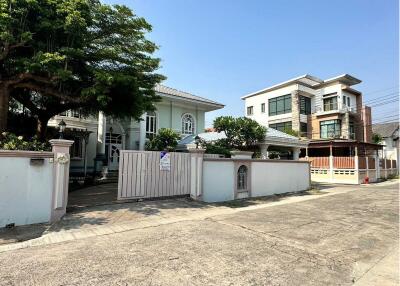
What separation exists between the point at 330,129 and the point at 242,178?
76.8 ft

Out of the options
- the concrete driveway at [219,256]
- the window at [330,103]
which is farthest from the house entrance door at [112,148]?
the window at [330,103]

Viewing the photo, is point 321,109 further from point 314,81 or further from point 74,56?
point 74,56

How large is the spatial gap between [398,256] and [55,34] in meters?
11.4

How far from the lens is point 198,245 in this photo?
5.59 m

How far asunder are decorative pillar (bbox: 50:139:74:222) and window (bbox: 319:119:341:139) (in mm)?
30181

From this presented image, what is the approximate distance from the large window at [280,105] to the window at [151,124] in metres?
19.1

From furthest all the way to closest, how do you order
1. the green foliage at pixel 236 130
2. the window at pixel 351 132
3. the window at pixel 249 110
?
the window at pixel 249 110 → the window at pixel 351 132 → the green foliage at pixel 236 130

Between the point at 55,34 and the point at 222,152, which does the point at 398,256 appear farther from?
the point at 55,34

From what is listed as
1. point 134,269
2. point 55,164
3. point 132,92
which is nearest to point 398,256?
point 134,269

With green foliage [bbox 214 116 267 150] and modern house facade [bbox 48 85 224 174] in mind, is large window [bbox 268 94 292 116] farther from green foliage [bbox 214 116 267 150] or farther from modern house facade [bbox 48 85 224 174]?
green foliage [bbox 214 116 267 150]

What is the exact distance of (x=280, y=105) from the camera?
34.2 meters

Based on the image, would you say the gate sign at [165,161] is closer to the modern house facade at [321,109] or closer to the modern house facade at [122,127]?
the modern house facade at [122,127]

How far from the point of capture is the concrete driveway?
4.11m

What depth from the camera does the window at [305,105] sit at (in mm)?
32688
